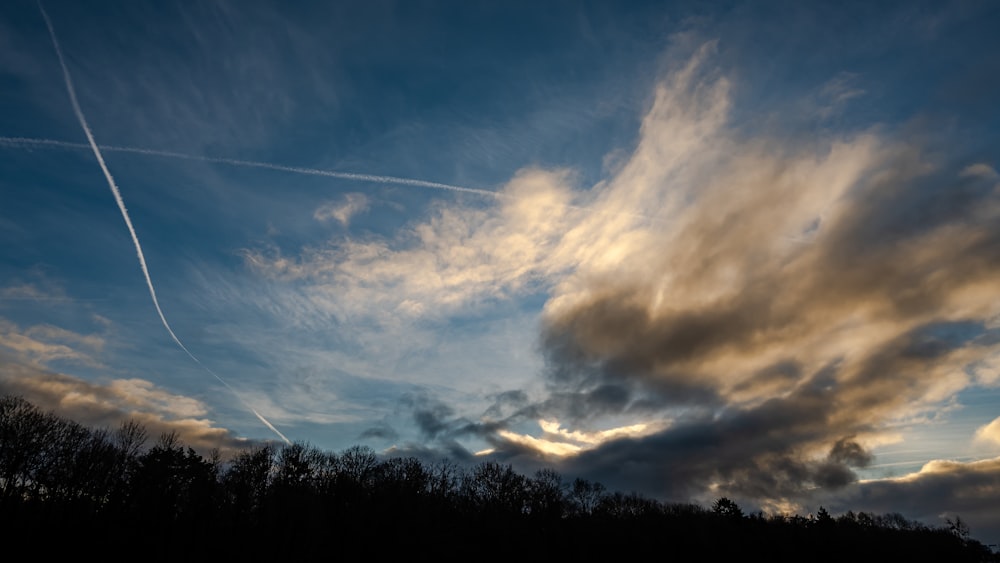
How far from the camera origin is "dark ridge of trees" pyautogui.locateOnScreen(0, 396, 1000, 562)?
77875 millimetres

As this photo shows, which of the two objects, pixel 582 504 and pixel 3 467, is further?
pixel 582 504

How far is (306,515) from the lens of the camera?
92.4 metres

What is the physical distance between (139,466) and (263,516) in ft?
85.7

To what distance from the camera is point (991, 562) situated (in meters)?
182

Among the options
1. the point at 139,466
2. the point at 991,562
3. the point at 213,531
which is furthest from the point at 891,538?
the point at 139,466

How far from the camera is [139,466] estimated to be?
95938mm

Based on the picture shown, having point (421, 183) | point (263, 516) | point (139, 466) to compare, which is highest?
point (421, 183)

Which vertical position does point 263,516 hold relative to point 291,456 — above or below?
below

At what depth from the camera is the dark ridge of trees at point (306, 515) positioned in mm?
77875

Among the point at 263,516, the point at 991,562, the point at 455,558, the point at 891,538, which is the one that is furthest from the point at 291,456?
the point at 991,562

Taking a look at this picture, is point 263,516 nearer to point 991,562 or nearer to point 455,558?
point 455,558

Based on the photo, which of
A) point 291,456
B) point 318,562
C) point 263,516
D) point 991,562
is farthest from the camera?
point 991,562

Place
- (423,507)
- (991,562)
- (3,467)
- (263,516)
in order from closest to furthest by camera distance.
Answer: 1. (3,467)
2. (263,516)
3. (423,507)
4. (991,562)

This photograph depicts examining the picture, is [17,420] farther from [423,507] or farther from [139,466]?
[423,507]
